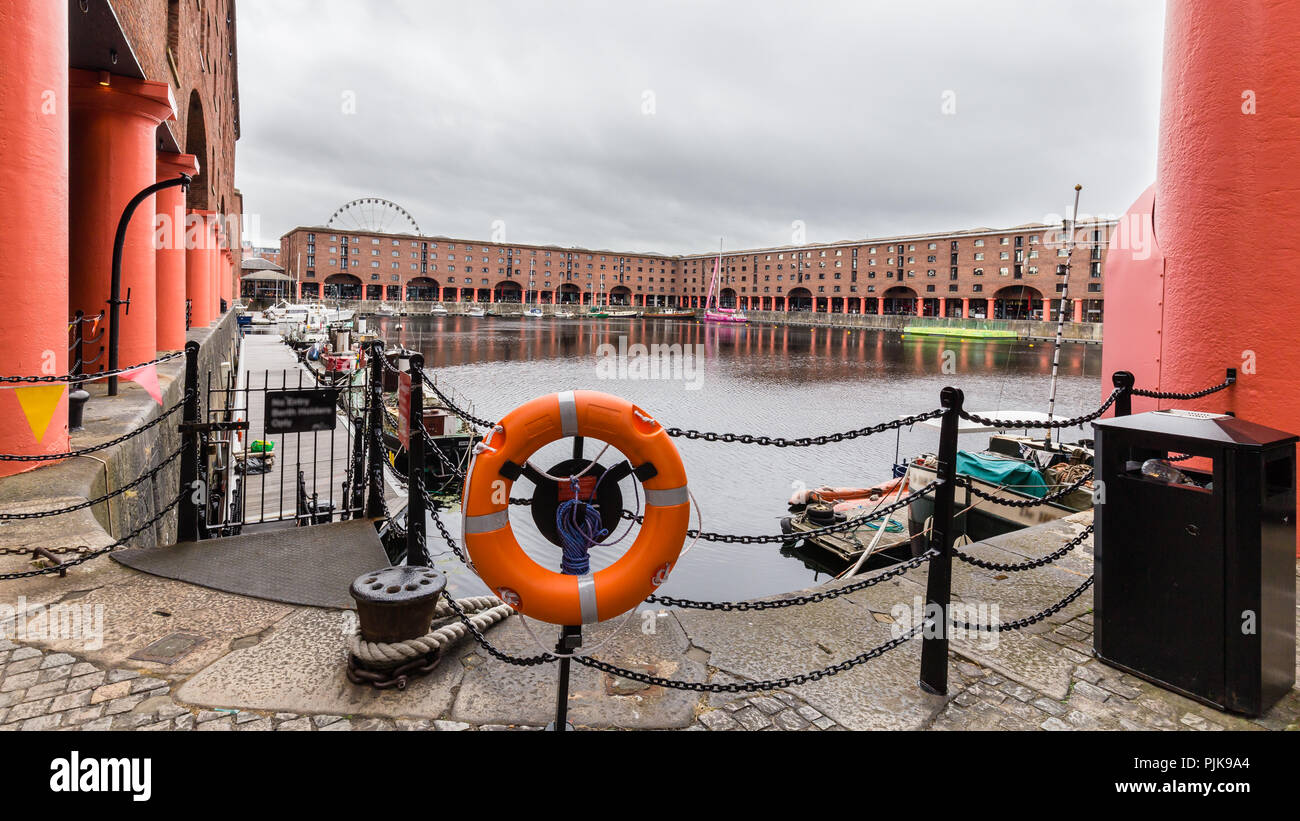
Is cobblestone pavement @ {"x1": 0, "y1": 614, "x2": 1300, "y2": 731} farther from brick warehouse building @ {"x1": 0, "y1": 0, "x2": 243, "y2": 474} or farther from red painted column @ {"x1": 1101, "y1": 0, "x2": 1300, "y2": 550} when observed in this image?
brick warehouse building @ {"x1": 0, "y1": 0, "x2": 243, "y2": 474}

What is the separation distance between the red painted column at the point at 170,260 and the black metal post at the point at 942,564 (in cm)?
1399

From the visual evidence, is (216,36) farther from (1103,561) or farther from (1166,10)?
(1103,561)

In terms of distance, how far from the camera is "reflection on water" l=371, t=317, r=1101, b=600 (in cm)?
1471

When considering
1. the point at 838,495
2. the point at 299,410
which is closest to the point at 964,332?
the point at 838,495

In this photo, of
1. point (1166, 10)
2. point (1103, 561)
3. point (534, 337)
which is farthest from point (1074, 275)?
point (1103, 561)

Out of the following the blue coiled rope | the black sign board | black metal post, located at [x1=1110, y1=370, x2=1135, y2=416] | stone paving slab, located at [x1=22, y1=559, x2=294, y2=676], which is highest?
black metal post, located at [x1=1110, y1=370, x2=1135, y2=416]

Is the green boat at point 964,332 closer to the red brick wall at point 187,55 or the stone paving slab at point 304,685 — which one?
the red brick wall at point 187,55

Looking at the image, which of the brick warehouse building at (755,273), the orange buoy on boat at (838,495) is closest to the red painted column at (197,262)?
the orange buoy on boat at (838,495)

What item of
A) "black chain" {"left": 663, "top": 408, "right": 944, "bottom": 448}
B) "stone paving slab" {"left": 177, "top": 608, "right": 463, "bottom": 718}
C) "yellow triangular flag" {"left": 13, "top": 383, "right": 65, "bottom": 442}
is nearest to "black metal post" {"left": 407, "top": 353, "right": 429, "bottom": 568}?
"stone paving slab" {"left": 177, "top": 608, "right": 463, "bottom": 718}

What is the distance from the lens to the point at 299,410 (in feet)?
18.1

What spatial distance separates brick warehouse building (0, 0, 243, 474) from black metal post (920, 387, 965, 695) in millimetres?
6515

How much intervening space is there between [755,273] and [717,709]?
112 metres

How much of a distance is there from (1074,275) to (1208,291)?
74370mm

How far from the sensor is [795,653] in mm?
3453
